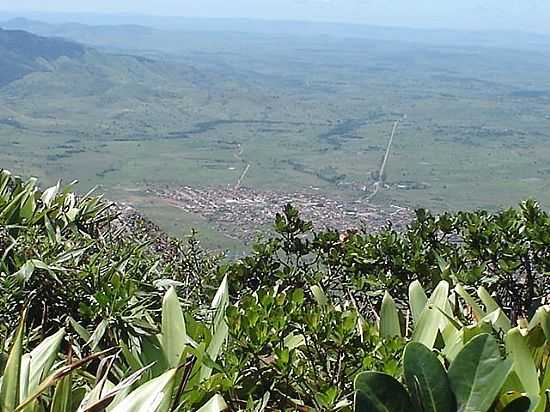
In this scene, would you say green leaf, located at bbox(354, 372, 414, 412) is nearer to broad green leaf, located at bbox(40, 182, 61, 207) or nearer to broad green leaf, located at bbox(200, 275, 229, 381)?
broad green leaf, located at bbox(200, 275, 229, 381)

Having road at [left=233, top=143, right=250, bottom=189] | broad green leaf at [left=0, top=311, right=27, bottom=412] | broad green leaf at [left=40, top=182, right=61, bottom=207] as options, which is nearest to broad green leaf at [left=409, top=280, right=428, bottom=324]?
broad green leaf at [left=0, top=311, right=27, bottom=412]

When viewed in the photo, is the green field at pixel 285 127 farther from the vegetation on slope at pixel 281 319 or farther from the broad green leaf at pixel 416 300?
the broad green leaf at pixel 416 300

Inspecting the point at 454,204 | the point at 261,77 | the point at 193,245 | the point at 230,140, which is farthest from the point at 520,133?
the point at 193,245

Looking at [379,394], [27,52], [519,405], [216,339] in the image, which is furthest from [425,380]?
[27,52]

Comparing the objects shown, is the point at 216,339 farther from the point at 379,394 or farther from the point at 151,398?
the point at 379,394

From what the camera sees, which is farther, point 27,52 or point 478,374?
point 27,52

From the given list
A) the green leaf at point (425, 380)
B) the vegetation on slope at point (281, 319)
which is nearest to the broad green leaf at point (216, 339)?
the vegetation on slope at point (281, 319)

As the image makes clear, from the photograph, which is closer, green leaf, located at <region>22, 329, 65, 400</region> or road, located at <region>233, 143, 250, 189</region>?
green leaf, located at <region>22, 329, 65, 400</region>
